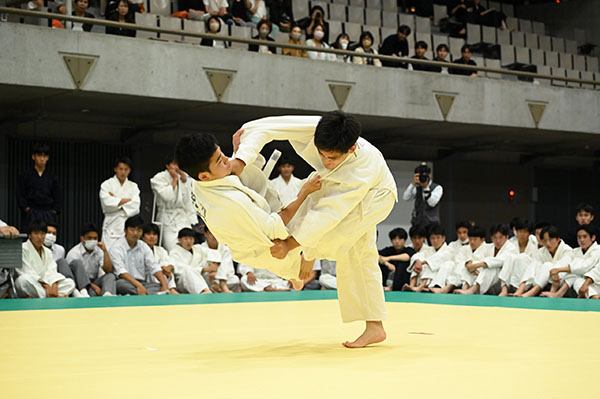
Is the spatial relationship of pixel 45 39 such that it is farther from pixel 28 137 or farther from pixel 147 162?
pixel 147 162

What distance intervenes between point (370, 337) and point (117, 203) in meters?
4.55

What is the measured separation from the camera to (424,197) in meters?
8.09

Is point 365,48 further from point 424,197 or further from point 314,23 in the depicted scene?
point 424,197

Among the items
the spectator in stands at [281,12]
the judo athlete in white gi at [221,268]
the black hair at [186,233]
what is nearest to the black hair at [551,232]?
the judo athlete in white gi at [221,268]

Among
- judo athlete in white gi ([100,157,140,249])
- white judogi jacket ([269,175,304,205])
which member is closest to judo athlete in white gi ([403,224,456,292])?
white judogi jacket ([269,175,304,205])

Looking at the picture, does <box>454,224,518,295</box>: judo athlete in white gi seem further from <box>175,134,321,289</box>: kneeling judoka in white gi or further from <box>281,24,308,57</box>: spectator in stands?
<box>175,134,321,289</box>: kneeling judoka in white gi

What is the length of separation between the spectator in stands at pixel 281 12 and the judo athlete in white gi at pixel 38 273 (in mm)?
4460

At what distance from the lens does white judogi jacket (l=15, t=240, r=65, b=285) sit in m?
6.29

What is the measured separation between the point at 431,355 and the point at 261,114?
613 centimetres

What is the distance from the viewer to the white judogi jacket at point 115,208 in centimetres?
721

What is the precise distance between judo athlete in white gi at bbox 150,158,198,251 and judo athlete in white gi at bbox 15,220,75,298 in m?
1.30

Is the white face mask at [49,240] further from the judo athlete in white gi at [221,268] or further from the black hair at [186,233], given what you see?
the judo athlete in white gi at [221,268]

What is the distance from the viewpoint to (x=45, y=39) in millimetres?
6969

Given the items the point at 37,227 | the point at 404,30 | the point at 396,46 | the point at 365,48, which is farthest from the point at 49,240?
the point at 404,30
